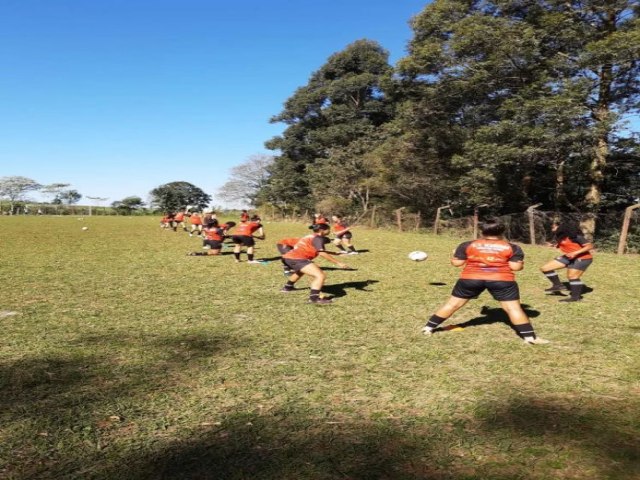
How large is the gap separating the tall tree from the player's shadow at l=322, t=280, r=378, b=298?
31.8 meters

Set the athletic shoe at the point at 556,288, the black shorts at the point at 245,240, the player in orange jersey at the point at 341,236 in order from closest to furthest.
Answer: the athletic shoe at the point at 556,288 → the black shorts at the point at 245,240 → the player in orange jersey at the point at 341,236

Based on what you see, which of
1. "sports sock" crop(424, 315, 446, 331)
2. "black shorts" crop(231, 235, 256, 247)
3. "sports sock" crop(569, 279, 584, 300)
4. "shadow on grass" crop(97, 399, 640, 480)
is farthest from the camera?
"black shorts" crop(231, 235, 256, 247)

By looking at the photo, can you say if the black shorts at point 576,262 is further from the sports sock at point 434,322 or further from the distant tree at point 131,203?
the distant tree at point 131,203

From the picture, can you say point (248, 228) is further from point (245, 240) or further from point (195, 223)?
point (195, 223)

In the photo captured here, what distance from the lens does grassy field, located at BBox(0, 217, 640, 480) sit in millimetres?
3035

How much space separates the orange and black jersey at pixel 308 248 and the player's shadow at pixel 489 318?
2636 millimetres

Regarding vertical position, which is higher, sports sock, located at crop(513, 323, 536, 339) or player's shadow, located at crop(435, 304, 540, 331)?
sports sock, located at crop(513, 323, 536, 339)

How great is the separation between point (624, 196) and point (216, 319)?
22.1m

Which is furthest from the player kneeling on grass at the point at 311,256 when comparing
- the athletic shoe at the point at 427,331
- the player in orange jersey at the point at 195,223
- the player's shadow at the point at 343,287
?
the player in orange jersey at the point at 195,223

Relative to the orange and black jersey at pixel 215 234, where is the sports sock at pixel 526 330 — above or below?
below

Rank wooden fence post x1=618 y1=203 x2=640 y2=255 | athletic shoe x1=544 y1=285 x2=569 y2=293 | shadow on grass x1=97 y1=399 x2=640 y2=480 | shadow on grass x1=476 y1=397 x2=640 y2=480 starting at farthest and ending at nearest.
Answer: wooden fence post x1=618 y1=203 x2=640 y2=255 → athletic shoe x1=544 y1=285 x2=569 y2=293 → shadow on grass x1=476 y1=397 x2=640 y2=480 → shadow on grass x1=97 y1=399 x2=640 y2=480

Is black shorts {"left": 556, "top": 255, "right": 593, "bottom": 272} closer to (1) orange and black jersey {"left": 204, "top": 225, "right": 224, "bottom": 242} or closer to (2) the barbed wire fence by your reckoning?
(2) the barbed wire fence

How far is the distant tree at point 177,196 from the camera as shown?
99812 mm

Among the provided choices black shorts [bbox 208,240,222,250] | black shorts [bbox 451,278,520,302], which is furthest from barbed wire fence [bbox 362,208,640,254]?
black shorts [bbox 208,240,222,250]
